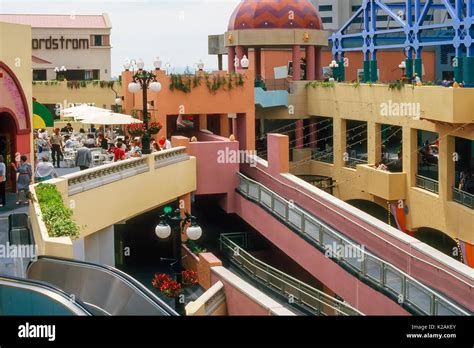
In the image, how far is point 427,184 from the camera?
2939 cm

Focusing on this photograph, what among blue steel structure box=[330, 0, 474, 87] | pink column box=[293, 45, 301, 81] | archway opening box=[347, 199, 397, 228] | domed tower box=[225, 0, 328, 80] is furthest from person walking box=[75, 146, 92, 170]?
pink column box=[293, 45, 301, 81]

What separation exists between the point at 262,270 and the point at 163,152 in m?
5.04

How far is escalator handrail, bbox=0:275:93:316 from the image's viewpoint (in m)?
11.0

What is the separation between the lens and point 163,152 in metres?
24.5

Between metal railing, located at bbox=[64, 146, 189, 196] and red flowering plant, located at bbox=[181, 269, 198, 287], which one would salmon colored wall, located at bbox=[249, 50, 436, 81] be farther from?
red flowering plant, located at bbox=[181, 269, 198, 287]

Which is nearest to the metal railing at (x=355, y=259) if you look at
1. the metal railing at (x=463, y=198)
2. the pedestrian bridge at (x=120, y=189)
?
the pedestrian bridge at (x=120, y=189)

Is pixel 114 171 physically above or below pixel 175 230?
above

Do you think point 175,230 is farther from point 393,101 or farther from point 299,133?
point 299,133

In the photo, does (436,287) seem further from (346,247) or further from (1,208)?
(1,208)

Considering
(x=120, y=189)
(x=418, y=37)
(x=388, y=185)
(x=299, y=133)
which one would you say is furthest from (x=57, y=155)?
(x=299, y=133)

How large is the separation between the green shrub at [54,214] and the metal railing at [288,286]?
220 inches

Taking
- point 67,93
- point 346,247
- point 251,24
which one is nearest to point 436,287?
point 346,247

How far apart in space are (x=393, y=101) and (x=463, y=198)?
5.72 m

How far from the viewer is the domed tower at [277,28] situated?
3994cm
